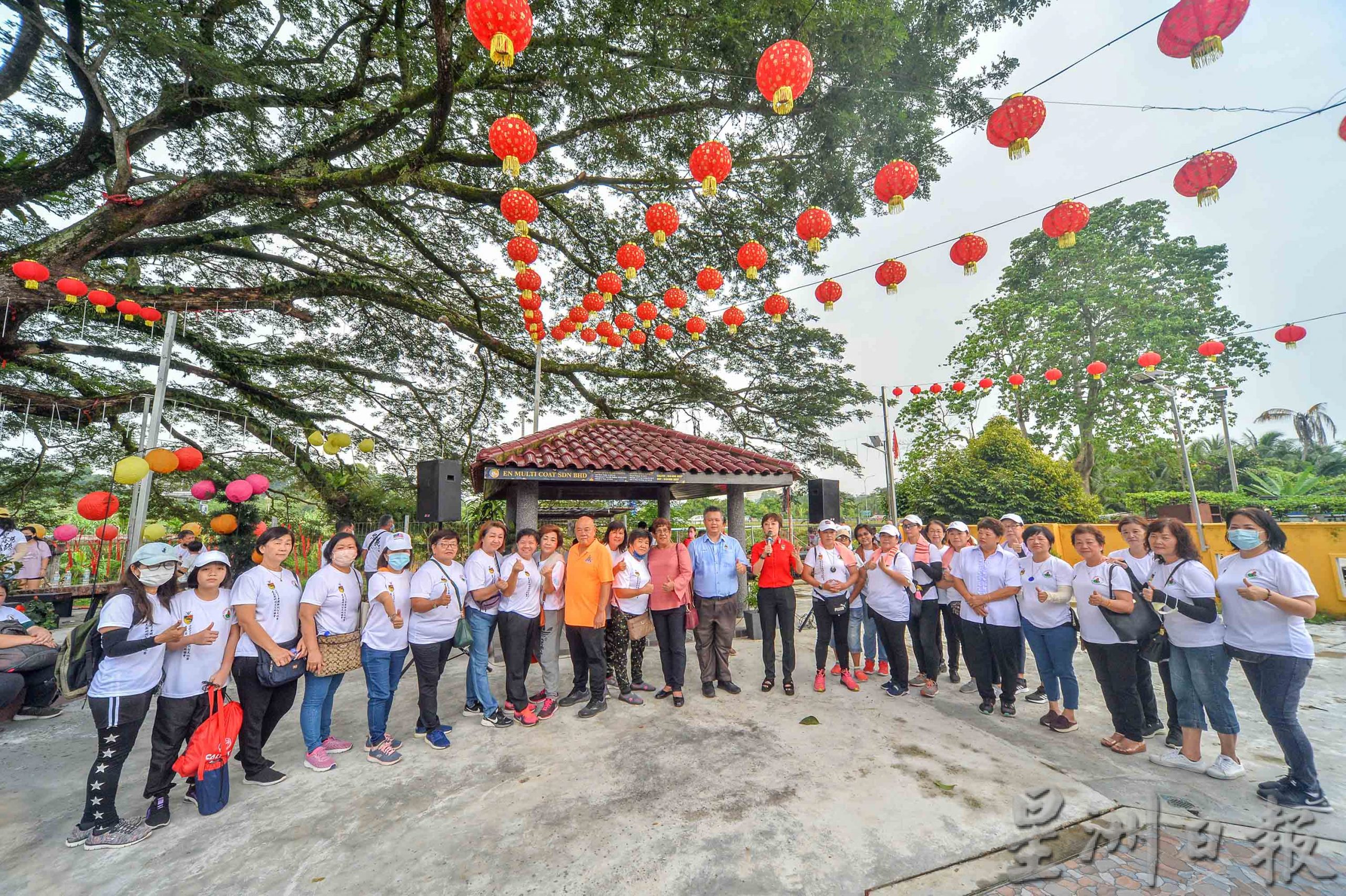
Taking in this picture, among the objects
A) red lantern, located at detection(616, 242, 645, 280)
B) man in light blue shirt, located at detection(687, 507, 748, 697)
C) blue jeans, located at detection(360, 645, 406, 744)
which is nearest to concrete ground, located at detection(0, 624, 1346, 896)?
blue jeans, located at detection(360, 645, 406, 744)

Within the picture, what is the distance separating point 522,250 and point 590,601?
4084 millimetres

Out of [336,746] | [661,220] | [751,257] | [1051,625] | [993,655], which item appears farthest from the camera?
[751,257]

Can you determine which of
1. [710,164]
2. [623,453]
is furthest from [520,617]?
[710,164]


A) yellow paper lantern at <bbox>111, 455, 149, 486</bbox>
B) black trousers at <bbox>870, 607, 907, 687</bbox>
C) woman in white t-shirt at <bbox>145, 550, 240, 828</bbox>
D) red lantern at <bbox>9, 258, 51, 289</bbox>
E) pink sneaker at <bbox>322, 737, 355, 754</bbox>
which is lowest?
pink sneaker at <bbox>322, 737, 355, 754</bbox>

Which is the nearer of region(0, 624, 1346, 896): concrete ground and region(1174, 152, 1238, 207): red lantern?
region(0, 624, 1346, 896): concrete ground

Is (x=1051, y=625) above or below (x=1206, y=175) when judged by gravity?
below

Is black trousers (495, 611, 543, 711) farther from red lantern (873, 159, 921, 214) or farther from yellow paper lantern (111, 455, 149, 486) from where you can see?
yellow paper lantern (111, 455, 149, 486)

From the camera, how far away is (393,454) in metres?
13.8

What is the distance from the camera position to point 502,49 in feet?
10.3

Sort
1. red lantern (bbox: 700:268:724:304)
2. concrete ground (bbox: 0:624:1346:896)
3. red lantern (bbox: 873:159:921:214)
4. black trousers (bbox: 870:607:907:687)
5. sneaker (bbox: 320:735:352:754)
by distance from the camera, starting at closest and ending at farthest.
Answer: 1. concrete ground (bbox: 0:624:1346:896)
2. sneaker (bbox: 320:735:352:754)
3. red lantern (bbox: 873:159:921:214)
4. black trousers (bbox: 870:607:907:687)
5. red lantern (bbox: 700:268:724:304)

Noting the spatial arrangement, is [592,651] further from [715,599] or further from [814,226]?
[814,226]

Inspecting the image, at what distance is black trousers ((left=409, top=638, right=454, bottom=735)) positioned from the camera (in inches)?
147

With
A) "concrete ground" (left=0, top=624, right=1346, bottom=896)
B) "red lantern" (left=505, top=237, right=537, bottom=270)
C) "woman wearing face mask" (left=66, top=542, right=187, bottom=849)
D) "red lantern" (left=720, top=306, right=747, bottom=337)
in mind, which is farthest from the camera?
"red lantern" (left=720, top=306, right=747, bottom=337)

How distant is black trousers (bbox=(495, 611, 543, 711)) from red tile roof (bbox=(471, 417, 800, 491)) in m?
1.96
